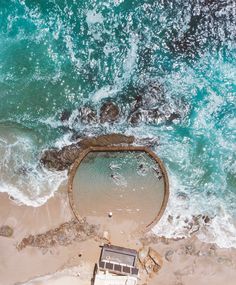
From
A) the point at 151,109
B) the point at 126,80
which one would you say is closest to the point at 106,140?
the point at 151,109

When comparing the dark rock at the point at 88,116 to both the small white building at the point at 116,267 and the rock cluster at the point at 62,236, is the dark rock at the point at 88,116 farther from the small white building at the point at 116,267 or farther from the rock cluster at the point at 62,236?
the small white building at the point at 116,267

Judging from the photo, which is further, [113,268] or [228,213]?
[228,213]

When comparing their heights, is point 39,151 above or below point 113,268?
above

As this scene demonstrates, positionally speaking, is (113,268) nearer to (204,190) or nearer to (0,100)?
(204,190)

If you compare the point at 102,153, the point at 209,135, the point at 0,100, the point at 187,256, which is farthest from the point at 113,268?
the point at 0,100

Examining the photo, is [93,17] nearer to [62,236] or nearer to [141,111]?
[141,111]

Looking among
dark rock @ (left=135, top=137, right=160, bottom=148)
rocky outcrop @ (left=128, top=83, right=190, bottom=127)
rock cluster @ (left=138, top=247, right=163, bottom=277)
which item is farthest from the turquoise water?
rocky outcrop @ (left=128, top=83, right=190, bottom=127)
